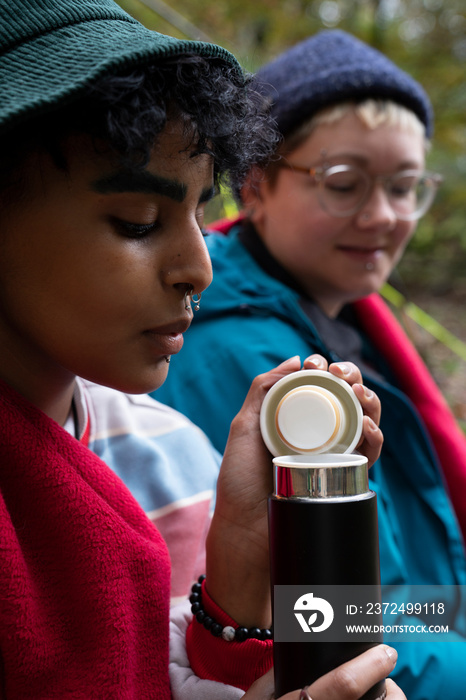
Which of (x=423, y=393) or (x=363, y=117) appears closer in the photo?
→ (x=363, y=117)

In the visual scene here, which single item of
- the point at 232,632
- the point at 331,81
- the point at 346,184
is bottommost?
the point at 232,632

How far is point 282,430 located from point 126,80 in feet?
1.48

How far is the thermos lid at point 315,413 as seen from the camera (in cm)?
78

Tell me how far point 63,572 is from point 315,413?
1.31 feet

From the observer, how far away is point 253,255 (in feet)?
5.89

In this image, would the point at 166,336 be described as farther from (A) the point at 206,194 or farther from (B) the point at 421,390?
(B) the point at 421,390

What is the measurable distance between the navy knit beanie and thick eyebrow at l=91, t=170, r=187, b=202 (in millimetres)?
943

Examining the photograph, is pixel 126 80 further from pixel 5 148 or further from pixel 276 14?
pixel 276 14

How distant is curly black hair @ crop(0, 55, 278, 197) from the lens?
2.29 ft

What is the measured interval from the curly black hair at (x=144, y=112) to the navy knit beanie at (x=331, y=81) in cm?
84

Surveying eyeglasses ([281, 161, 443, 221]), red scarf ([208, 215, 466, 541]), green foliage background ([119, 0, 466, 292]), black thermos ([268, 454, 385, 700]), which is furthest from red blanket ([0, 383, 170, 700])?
green foliage background ([119, 0, 466, 292])

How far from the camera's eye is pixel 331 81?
165 centimetres

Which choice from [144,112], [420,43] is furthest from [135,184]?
[420,43]

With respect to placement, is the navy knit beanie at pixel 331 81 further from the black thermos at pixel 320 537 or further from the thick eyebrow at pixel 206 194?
the black thermos at pixel 320 537
